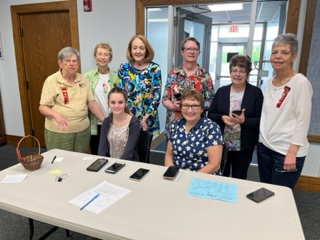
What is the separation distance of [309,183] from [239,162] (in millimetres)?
1284

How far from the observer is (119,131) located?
1.94 metres

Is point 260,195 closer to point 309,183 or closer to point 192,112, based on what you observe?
point 192,112

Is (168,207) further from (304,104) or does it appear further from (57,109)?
(57,109)

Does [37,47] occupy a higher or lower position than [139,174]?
higher

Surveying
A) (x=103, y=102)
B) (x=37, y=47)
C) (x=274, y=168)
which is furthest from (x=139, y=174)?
(x=37, y=47)

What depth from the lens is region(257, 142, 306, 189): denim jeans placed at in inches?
63.9

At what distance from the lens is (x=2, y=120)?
13.3 feet

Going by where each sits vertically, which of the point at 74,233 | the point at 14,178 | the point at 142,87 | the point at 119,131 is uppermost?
the point at 142,87

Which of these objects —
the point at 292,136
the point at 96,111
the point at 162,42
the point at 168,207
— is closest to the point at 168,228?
the point at 168,207

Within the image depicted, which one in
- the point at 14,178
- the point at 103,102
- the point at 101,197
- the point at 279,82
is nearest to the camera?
the point at 101,197

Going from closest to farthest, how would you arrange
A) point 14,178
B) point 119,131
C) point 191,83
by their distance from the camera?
point 14,178 → point 119,131 → point 191,83

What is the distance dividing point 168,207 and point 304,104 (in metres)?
1.03

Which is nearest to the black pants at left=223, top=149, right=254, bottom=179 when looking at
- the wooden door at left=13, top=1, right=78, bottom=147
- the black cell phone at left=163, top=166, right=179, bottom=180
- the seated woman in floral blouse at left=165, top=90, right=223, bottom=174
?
the seated woman in floral blouse at left=165, top=90, right=223, bottom=174

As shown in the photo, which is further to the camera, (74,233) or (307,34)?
(307,34)
